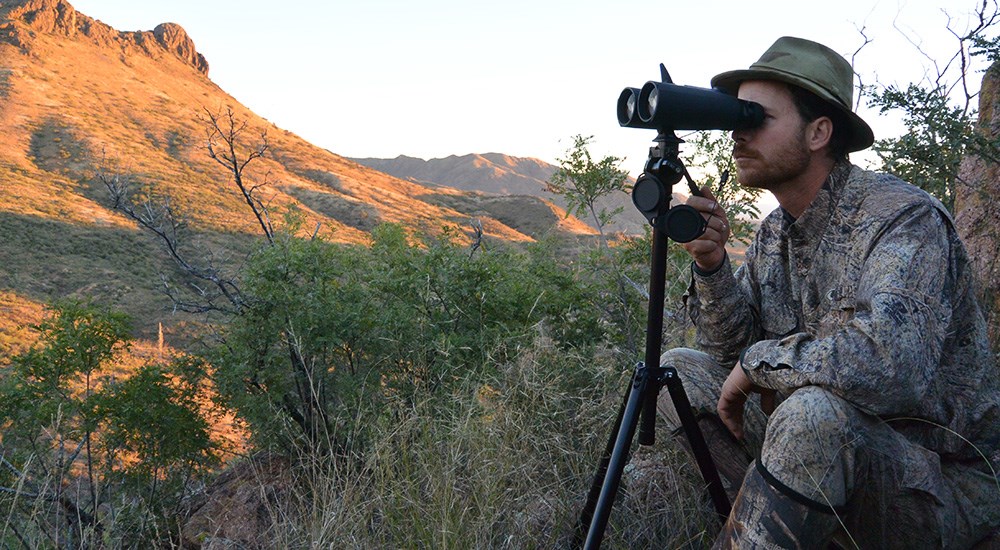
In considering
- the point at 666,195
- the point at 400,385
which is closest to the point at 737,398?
the point at 666,195

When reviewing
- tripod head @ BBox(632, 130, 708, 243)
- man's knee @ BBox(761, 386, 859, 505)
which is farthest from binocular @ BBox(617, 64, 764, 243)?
man's knee @ BBox(761, 386, 859, 505)

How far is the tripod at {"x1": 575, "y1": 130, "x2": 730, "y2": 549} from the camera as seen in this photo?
166 centimetres

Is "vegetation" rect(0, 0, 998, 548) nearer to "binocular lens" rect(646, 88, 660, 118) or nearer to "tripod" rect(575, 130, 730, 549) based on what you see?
"tripod" rect(575, 130, 730, 549)

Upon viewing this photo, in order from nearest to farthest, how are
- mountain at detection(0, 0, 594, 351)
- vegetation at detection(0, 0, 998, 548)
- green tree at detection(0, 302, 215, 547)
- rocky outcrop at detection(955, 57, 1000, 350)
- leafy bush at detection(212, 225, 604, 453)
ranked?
1. vegetation at detection(0, 0, 998, 548)
2. rocky outcrop at detection(955, 57, 1000, 350)
3. leafy bush at detection(212, 225, 604, 453)
4. green tree at detection(0, 302, 215, 547)
5. mountain at detection(0, 0, 594, 351)

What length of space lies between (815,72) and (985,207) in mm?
1822

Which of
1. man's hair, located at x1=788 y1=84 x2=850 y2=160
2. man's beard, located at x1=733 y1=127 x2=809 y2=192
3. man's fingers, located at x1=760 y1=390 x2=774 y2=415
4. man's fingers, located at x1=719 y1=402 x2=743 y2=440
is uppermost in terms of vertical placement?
man's hair, located at x1=788 y1=84 x2=850 y2=160

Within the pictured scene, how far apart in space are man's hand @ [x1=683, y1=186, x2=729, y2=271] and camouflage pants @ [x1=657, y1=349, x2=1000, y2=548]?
1.53 feet

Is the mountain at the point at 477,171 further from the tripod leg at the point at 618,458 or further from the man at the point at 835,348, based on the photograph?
the tripod leg at the point at 618,458

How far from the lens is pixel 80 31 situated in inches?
2023

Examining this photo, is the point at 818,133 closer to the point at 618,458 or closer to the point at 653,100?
the point at 653,100

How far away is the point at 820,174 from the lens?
6.15ft

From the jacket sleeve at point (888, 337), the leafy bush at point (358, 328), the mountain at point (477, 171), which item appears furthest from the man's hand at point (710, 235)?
the mountain at point (477, 171)

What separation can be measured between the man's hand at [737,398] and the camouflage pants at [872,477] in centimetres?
20

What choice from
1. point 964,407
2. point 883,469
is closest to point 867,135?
point 964,407
